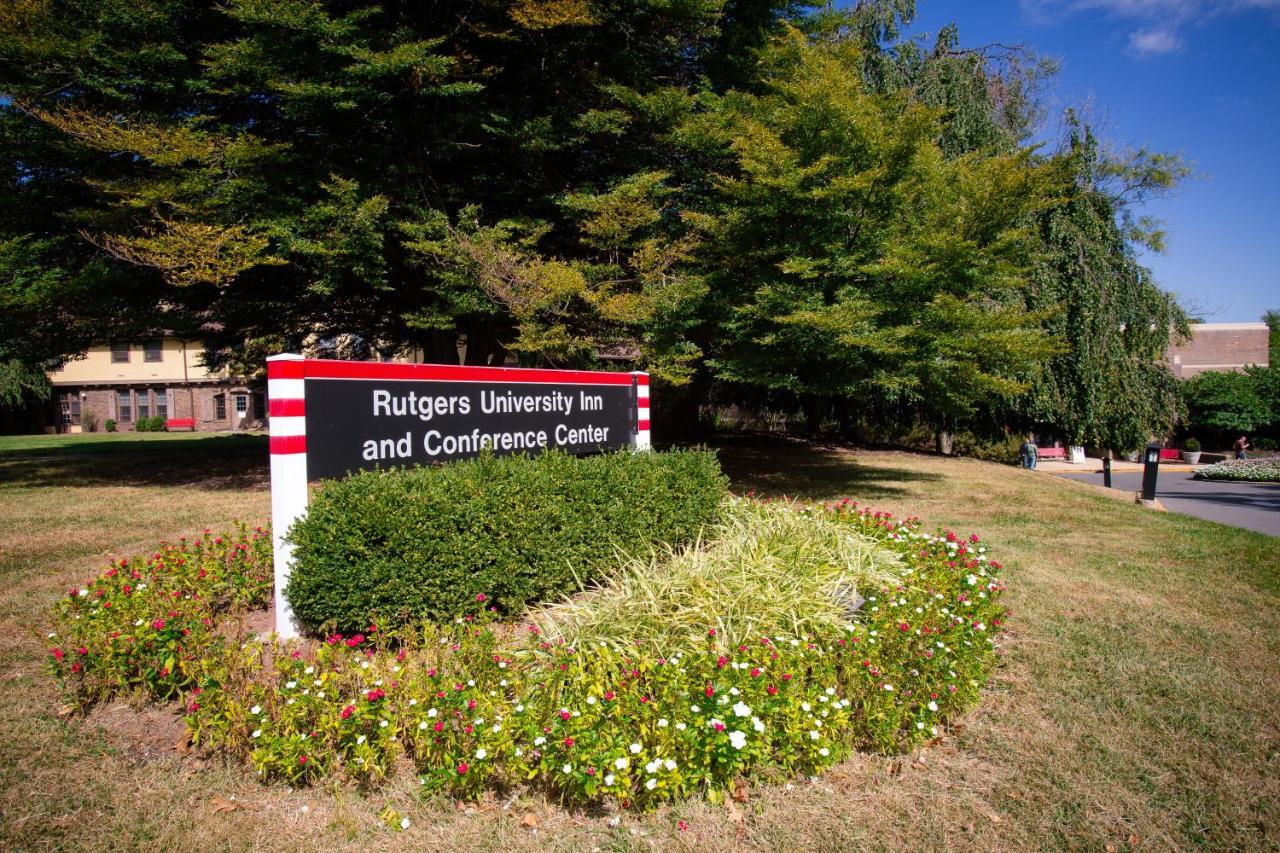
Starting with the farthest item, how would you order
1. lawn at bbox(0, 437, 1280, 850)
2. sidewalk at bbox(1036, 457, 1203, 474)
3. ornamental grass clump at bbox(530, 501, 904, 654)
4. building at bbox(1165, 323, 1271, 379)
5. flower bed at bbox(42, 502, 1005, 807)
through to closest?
building at bbox(1165, 323, 1271, 379) → sidewalk at bbox(1036, 457, 1203, 474) → ornamental grass clump at bbox(530, 501, 904, 654) → flower bed at bbox(42, 502, 1005, 807) → lawn at bbox(0, 437, 1280, 850)

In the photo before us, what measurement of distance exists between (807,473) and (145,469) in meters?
13.7

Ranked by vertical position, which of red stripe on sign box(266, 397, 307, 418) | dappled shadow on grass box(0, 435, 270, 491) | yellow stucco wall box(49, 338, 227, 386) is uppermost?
yellow stucco wall box(49, 338, 227, 386)

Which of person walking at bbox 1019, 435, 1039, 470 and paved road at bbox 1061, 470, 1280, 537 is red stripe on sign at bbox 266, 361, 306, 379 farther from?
person walking at bbox 1019, 435, 1039, 470

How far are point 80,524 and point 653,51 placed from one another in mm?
11412

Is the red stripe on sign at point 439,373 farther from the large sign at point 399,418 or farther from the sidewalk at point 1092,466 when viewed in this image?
the sidewalk at point 1092,466

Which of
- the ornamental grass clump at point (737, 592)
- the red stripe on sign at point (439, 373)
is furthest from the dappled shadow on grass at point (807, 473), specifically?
the red stripe on sign at point (439, 373)

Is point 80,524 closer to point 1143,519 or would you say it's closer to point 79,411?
point 1143,519

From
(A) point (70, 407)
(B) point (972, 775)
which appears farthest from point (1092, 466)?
(A) point (70, 407)

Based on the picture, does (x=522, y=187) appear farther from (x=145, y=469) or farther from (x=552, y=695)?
(x=552, y=695)

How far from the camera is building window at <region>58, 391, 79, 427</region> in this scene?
3825cm

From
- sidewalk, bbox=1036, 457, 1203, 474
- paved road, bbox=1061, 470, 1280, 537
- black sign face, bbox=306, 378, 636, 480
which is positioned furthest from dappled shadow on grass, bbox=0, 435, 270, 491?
sidewalk, bbox=1036, 457, 1203, 474

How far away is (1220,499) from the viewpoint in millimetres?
14172

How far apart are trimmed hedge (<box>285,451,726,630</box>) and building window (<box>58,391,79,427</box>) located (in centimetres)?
4467

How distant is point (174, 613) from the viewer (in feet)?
13.4
